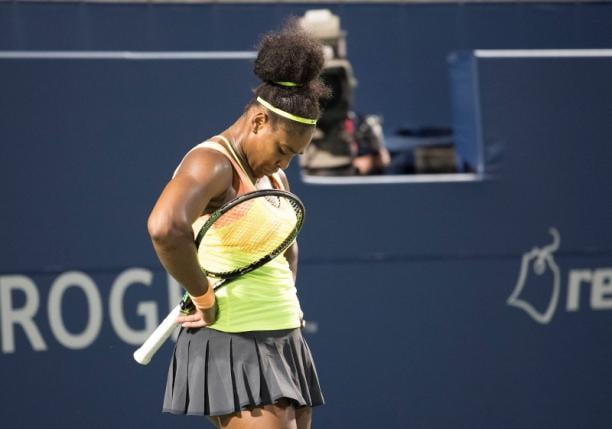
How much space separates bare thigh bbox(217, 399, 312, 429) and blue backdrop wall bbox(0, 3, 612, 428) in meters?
1.34

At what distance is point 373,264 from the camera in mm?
4668

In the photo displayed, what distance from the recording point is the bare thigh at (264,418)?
3170 millimetres

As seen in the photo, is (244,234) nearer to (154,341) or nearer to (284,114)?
(284,114)

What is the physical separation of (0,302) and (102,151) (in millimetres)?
714

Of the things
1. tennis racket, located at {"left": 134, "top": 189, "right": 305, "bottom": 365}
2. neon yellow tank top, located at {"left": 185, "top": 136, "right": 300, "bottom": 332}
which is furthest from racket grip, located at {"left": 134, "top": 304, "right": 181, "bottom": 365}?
neon yellow tank top, located at {"left": 185, "top": 136, "right": 300, "bottom": 332}

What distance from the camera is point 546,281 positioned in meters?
4.80

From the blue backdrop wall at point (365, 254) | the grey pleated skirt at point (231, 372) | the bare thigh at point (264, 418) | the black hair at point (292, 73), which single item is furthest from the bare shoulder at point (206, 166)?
the blue backdrop wall at point (365, 254)

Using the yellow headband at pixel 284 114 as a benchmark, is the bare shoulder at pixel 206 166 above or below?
below

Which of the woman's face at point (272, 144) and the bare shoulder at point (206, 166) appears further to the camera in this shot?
the woman's face at point (272, 144)

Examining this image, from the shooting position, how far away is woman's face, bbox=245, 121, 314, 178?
319cm

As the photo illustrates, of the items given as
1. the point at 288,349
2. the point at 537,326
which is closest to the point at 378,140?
the point at 537,326

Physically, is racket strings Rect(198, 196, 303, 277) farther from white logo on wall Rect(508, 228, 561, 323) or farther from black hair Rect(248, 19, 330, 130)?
white logo on wall Rect(508, 228, 561, 323)

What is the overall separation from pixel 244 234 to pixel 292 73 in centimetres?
48

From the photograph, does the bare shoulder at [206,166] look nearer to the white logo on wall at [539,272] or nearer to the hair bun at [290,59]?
the hair bun at [290,59]
